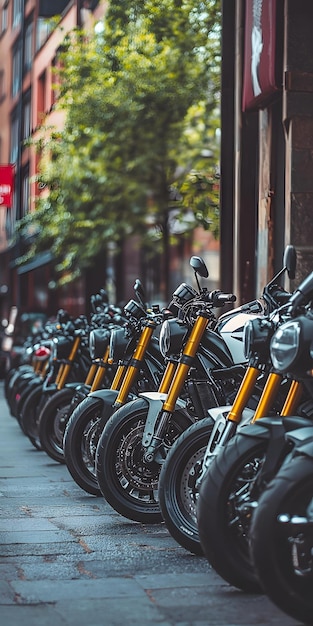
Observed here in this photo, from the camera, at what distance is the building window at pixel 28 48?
43781mm

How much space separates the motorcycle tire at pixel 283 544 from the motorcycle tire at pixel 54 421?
6.31 m

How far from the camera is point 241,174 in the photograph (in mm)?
13773

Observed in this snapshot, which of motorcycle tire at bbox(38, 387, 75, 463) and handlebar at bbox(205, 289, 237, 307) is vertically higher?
handlebar at bbox(205, 289, 237, 307)

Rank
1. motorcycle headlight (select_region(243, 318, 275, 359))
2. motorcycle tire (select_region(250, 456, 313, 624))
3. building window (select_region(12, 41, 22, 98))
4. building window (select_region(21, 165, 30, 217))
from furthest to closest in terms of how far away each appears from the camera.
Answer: building window (select_region(12, 41, 22, 98))
building window (select_region(21, 165, 30, 217))
motorcycle headlight (select_region(243, 318, 275, 359))
motorcycle tire (select_region(250, 456, 313, 624))

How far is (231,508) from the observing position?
512cm

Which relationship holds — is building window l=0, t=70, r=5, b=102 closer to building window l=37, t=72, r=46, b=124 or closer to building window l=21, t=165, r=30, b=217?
building window l=21, t=165, r=30, b=217

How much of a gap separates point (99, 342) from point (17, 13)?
4083cm

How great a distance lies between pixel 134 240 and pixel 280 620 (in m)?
27.6

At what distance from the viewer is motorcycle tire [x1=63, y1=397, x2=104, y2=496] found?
27.6 feet

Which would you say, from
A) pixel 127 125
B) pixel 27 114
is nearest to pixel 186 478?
pixel 127 125

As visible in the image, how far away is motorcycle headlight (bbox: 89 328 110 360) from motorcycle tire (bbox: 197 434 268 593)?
4572mm

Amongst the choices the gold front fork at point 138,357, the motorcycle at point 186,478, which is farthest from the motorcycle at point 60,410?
the motorcycle at point 186,478

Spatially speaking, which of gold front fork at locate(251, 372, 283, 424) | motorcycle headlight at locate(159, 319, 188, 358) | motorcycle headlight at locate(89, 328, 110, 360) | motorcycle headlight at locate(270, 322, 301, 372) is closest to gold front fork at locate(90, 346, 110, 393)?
motorcycle headlight at locate(89, 328, 110, 360)

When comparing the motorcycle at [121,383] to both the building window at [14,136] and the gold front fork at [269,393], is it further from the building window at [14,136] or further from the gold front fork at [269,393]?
the building window at [14,136]
